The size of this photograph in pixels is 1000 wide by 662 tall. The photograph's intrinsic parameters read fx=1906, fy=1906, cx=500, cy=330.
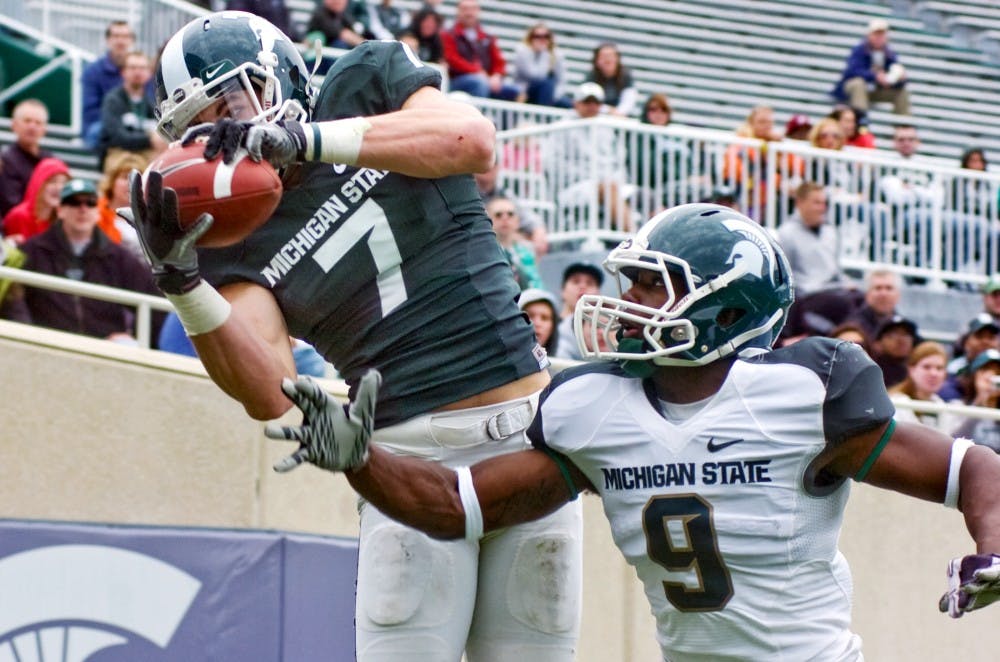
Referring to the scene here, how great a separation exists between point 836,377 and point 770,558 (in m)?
0.36

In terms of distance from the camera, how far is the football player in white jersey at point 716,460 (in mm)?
3574

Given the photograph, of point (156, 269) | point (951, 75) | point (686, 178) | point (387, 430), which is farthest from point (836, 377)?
point (951, 75)

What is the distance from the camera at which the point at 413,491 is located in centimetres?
364

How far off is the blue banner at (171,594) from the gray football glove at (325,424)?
8.06 feet

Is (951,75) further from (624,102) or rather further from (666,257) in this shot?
(666,257)

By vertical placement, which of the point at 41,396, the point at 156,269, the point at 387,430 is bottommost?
the point at 41,396

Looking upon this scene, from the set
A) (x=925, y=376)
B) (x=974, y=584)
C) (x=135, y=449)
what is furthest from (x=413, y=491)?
(x=925, y=376)

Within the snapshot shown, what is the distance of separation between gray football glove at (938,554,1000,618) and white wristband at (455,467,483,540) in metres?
0.91

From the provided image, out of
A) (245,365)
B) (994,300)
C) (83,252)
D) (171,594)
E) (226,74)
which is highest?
(226,74)

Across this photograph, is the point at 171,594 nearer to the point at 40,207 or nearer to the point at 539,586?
the point at 539,586

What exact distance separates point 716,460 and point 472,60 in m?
9.77

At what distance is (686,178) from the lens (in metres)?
11.9

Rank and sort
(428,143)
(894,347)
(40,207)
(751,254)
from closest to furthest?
(751,254), (428,143), (40,207), (894,347)

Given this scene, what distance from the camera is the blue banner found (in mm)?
5504
